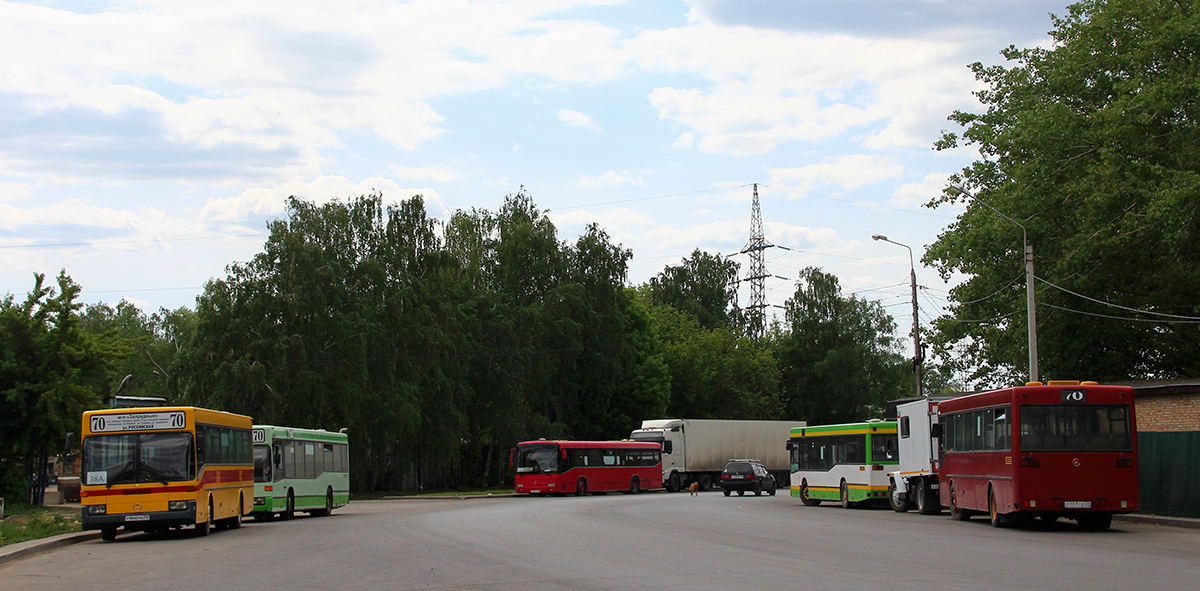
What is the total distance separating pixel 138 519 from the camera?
2164cm

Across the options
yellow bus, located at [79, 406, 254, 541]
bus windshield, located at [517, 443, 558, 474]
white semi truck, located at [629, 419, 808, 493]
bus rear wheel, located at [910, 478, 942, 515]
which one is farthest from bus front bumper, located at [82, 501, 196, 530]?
white semi truck, located at [629, 419, 808, 493]

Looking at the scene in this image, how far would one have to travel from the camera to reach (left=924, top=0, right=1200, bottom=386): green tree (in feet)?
99.3

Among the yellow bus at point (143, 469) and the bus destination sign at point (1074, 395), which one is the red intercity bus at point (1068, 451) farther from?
the yellow bus at point (143, 469)

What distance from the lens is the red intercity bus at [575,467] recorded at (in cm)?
5128

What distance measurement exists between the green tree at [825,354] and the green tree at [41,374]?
6433 cm

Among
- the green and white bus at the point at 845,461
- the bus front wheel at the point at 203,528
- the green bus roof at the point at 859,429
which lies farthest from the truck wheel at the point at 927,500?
the bus front wheel at the point at 203,528

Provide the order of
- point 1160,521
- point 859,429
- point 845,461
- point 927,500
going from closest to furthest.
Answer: point 1160,521 → point 927,500 → point 859,429 → point 845,461

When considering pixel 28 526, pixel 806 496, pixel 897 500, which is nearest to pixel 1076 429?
pixel 897 500

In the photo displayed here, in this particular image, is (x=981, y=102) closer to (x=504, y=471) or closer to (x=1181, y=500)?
(x=1181, y=500)

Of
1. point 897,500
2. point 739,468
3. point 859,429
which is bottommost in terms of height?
point 739,468

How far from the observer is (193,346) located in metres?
48.8

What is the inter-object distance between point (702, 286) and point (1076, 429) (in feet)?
259

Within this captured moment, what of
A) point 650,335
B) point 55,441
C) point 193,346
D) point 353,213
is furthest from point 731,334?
point 55,441

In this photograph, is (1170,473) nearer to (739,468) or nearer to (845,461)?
(845,461)
